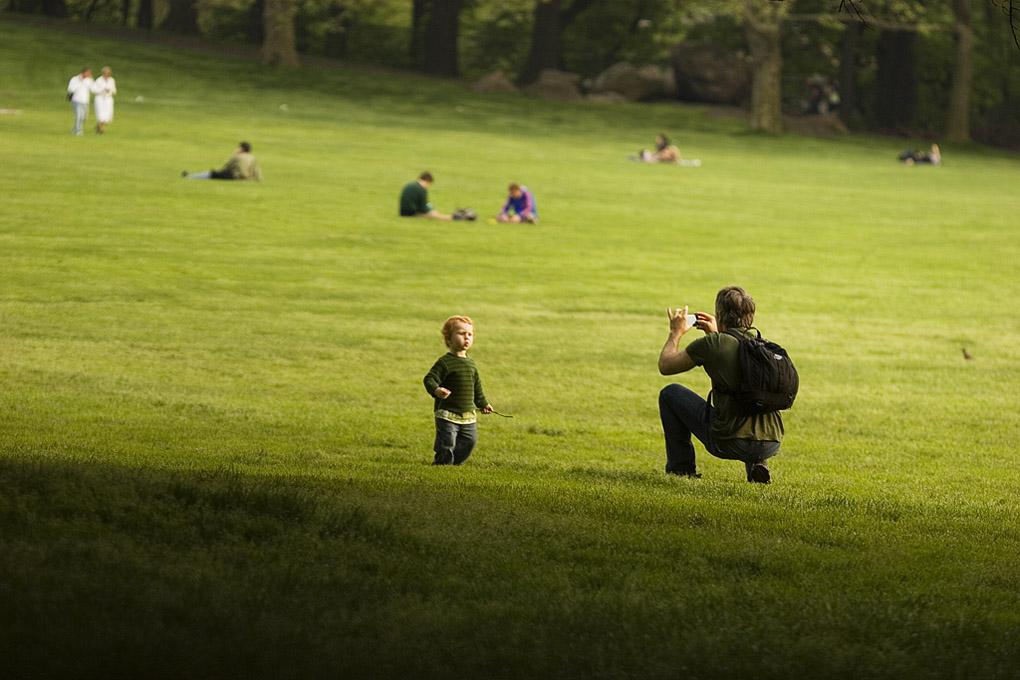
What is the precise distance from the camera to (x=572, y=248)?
27312mm

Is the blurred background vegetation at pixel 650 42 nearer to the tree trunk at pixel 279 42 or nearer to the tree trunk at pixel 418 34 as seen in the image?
the tree trunk at pixel 418 34

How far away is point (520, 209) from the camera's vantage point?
30.1 m

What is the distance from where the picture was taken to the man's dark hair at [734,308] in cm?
915

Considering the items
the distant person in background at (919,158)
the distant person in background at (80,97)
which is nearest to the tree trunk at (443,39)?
the distant person in background at (919,158)

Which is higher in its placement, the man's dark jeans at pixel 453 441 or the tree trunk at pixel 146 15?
the tree trunk at pixel 146 15

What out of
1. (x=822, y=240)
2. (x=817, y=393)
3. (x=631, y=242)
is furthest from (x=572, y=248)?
(x=817, y=393)

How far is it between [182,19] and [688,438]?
236ft

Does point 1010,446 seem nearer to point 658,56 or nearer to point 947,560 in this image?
point 947,560

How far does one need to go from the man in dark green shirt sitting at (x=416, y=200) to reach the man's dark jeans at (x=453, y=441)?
1911 cm

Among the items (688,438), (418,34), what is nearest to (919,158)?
(418,34)

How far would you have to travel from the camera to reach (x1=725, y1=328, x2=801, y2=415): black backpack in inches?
348

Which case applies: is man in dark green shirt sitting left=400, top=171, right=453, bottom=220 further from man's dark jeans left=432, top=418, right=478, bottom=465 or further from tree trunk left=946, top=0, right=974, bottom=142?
tree trunk left=946, top=0, right=974, bottom=142

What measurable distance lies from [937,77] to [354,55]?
34322 mm

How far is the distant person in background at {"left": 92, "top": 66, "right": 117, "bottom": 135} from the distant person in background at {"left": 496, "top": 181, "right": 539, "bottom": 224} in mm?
15653
